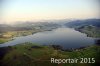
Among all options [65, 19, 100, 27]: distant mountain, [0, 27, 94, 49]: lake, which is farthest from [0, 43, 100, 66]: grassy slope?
[65, 19, 100, 27]: distant mountain

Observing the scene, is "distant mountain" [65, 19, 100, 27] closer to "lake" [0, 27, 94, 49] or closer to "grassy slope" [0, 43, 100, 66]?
"lake" [0, 27, 94, 49]

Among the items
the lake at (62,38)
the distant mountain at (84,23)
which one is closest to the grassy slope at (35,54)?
the lake at (62,38)

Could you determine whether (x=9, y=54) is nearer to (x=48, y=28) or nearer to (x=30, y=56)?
(x=30, y=56)

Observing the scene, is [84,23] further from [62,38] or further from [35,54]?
[35,54]

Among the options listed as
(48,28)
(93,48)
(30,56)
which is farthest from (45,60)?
(93,48)

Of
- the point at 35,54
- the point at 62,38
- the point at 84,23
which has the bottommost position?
the point at 35,54

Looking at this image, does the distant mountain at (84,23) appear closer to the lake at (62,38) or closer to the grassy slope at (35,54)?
the lake at (62,38)

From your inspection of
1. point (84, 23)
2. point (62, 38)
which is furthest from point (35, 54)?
point (84, 23)
